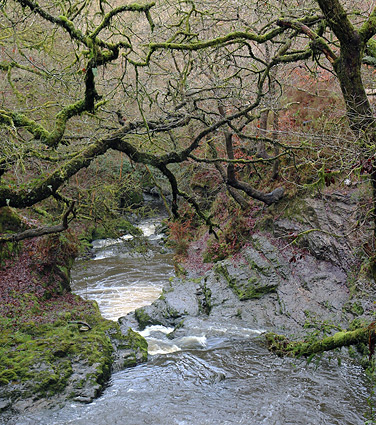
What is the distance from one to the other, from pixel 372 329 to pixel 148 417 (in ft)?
10.4

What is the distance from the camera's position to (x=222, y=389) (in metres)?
5.68

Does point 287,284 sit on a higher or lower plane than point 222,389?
higher

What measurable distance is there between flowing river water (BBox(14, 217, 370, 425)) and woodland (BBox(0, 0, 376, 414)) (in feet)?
2.21

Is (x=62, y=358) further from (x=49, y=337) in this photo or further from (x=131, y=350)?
(x=131, y=350)

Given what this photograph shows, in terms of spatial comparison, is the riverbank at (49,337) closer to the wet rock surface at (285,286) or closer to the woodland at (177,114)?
the woodland at (177,114)

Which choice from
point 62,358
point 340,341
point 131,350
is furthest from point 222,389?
point 62,358

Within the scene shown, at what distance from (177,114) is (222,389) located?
4364mm

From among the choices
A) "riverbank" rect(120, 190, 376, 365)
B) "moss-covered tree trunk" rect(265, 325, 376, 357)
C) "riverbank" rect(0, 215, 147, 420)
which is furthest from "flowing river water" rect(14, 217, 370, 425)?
"moss-covered tree trunk" rect(265, 325, 376, 357)

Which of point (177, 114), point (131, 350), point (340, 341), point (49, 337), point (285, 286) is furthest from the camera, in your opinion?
point (285, 286)

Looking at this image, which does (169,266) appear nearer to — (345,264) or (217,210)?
(217,210)

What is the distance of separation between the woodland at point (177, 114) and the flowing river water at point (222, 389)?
67 centimetres

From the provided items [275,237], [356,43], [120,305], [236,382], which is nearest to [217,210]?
[275,237]

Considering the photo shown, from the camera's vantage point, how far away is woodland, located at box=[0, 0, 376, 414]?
4094 millimetres

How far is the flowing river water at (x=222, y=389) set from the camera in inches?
193
